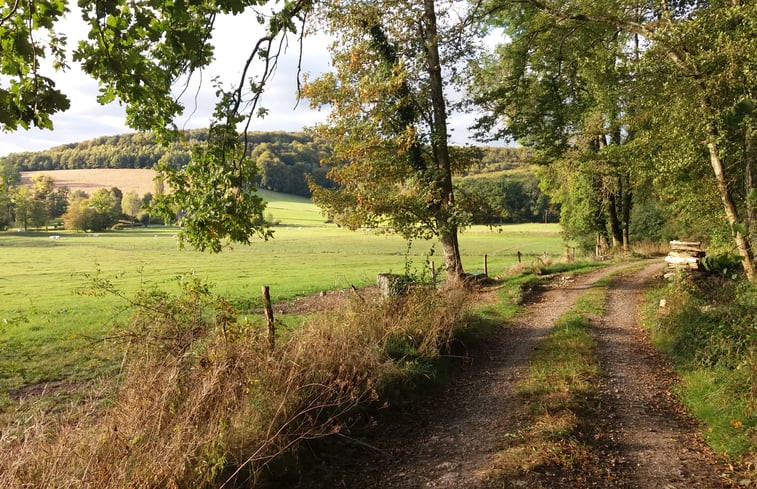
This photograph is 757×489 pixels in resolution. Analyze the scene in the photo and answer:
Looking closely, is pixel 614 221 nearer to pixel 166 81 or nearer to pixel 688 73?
pixel 688 73

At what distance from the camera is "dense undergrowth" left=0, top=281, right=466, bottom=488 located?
167 inches

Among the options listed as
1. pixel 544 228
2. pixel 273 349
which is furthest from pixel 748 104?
pixel 544 228

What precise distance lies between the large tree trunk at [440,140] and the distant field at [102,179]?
11286 cm

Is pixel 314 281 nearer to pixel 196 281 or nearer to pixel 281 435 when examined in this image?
pixel 196 281

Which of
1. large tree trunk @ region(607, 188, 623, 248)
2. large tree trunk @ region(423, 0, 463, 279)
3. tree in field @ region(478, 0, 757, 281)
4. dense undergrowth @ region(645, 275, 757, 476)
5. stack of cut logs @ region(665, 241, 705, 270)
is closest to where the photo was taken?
dense undergrowth @ region(645, 275, 757, 476)

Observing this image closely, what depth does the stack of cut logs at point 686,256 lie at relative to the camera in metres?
15.3

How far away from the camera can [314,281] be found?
30562 mm

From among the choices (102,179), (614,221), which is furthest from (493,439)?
(102,179)

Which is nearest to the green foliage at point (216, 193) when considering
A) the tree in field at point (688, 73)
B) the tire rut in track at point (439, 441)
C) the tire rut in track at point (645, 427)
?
the tire rut in track at point (439, 441)

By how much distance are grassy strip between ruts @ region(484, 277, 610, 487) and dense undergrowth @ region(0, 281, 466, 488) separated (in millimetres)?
1880

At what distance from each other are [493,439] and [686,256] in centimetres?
1344

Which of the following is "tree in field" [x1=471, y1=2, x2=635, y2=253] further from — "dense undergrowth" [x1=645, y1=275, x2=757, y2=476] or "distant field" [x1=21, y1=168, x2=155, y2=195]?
"distant field" [x1=21, y1=168, x2=155, y2=195]

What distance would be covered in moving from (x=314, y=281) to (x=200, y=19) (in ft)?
85.9

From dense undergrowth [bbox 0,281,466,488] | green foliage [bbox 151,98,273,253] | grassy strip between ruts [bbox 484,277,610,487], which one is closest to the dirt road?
grassy strip between ruts [bbox 484,277,610,487]
